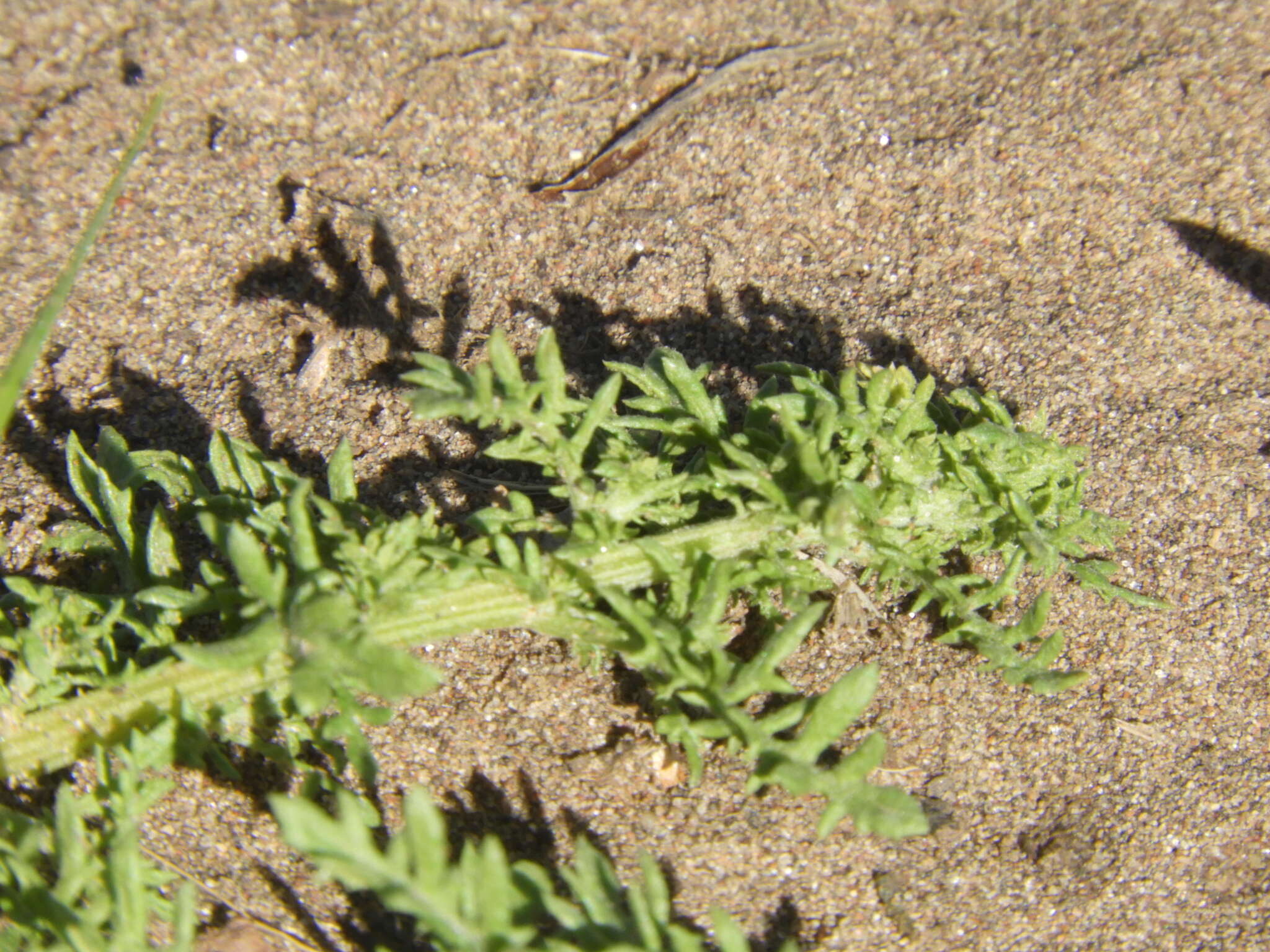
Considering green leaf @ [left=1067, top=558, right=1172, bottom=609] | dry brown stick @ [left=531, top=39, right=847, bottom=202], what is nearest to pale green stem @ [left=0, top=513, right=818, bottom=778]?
green leaf @ [left=1067, top=558, right=1172, bottom=609]

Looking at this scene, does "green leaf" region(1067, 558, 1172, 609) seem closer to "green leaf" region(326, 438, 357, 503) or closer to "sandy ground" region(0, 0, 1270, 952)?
"sandy ground" region(0, 0, 1270, 952)

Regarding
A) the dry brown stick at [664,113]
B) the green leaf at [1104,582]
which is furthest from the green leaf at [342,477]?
the green leaf at [1104,582]

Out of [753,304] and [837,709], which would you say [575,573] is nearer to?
[837,709]

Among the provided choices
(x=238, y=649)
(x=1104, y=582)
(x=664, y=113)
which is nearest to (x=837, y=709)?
(x=1104, y=582)

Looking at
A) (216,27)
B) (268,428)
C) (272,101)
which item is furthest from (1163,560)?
(216,27)

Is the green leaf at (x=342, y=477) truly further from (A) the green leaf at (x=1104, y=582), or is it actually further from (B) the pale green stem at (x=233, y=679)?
(A) the green leaf at (x=1104, y=582)
